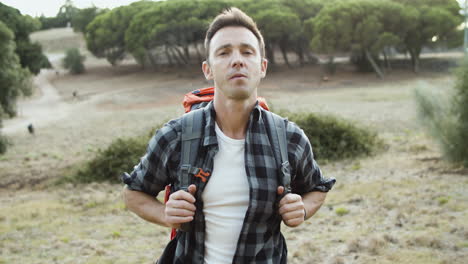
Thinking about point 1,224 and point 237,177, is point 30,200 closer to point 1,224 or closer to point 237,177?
point 1,224

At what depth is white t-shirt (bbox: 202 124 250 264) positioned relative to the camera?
169 centimetres

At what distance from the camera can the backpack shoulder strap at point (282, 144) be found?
1696 mm

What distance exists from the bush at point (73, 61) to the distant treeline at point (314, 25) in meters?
4.36

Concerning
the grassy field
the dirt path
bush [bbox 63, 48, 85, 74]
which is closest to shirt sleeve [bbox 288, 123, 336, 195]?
the grassy field

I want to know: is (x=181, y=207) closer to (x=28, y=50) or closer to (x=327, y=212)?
(x=327, y=212)

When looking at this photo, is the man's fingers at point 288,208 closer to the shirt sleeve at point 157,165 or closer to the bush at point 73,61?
the shirt sleeve at point 157,165

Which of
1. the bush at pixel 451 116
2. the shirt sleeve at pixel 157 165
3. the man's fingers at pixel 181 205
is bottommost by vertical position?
the bush at pixel 451 116

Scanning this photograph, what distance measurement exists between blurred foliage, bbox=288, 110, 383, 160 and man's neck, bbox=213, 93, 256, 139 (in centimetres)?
875

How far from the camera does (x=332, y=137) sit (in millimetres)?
10711

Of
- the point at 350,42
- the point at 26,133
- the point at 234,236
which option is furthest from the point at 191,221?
the point at 350,42

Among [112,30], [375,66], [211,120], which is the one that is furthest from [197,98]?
[112,30]

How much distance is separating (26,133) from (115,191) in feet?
38.4

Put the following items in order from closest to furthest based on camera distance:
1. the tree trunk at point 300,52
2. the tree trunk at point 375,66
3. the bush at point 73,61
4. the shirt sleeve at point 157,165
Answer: the shirt sleeve at point 157,165 < the tree trunk at point 375,66 < the tree trunk at point 300,52 < the bush at point 73,61

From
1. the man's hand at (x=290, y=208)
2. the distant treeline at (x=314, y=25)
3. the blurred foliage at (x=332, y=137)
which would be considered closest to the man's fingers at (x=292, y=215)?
the man's hand at (x=290, y=208)
